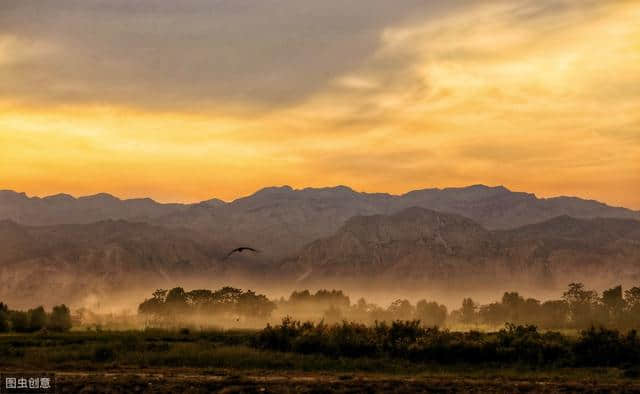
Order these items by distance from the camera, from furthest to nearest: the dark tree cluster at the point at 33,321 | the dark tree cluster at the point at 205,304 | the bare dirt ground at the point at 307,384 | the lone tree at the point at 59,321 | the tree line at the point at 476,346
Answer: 1. the dark tree cluster at the point at 205,304
2. the lone tree at the point at 59,321
3. the dark tree cluster at the point at 33,321
4. the tree line at the point at 476,346
5. the bare dirt ground at the point at 307,384

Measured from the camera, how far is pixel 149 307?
165125 mm

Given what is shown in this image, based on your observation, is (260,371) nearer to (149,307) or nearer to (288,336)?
(288,336)

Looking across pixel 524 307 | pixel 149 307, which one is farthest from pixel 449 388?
pixel 524 307

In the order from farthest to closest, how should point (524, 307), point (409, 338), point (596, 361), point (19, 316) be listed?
1. point (524, 307)
2. point (19, 316)
3. point (409, 338)
4. point (596, 361)

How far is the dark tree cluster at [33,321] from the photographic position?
71.7 m

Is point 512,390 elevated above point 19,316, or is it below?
below

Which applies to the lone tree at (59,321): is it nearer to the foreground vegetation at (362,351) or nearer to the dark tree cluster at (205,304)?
the foreground vegetation at (362,351)

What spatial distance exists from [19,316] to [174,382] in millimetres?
42527

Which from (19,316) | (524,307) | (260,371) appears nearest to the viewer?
(260,371)

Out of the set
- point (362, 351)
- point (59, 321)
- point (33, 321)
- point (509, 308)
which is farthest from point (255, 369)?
point (509, 308)

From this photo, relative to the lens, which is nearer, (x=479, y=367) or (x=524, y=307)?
(x=479, y=367)

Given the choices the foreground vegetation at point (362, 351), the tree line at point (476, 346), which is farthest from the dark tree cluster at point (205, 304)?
the tree line at point (476, 346)

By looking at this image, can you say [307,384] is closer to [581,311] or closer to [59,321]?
[59,321]

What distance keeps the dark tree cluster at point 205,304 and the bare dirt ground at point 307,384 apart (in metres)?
107
